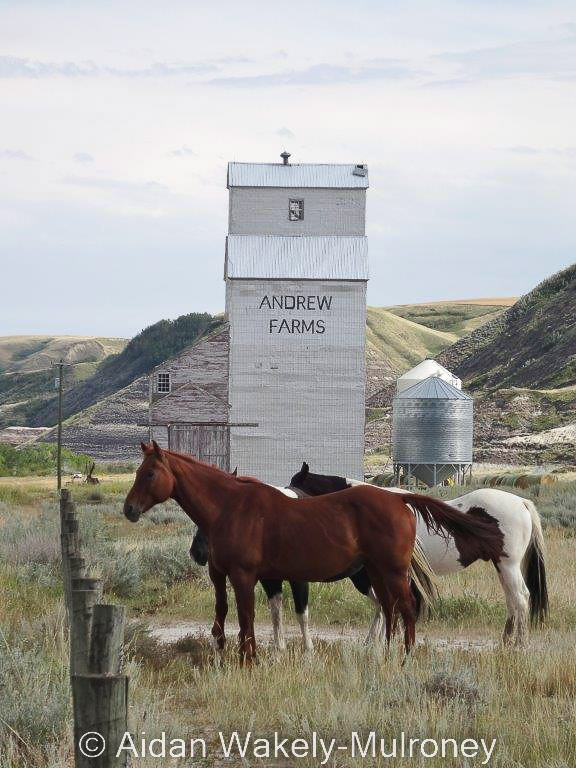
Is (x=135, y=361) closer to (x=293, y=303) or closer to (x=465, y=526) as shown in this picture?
(x=293, y=303)

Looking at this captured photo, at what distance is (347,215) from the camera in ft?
145

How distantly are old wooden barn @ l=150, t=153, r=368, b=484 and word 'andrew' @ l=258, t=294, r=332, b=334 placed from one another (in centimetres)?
4

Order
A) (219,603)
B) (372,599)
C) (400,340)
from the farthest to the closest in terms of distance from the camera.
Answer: (400,340)
(372,599)
(219,603)

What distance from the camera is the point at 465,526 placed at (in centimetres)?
1031

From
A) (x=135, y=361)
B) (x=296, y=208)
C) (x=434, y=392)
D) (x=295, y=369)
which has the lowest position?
(x=434, y=392)

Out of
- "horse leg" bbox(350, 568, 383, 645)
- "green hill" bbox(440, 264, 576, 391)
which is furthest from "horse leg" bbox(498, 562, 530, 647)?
"green hill" bbox(440, 264, 576, 391)

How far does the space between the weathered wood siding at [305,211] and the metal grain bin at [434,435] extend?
1296cm

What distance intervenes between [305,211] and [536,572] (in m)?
34.1

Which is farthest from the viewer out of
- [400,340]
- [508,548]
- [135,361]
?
[400,340]

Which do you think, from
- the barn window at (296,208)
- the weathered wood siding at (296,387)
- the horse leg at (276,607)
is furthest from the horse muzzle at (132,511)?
the barn window at (296,208)

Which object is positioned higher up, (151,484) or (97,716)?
(151,484)

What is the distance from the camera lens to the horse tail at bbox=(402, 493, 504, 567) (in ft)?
32.7

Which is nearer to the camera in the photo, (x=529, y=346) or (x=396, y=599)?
(x=396, y=599)

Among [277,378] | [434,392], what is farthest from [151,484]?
[434,392]
